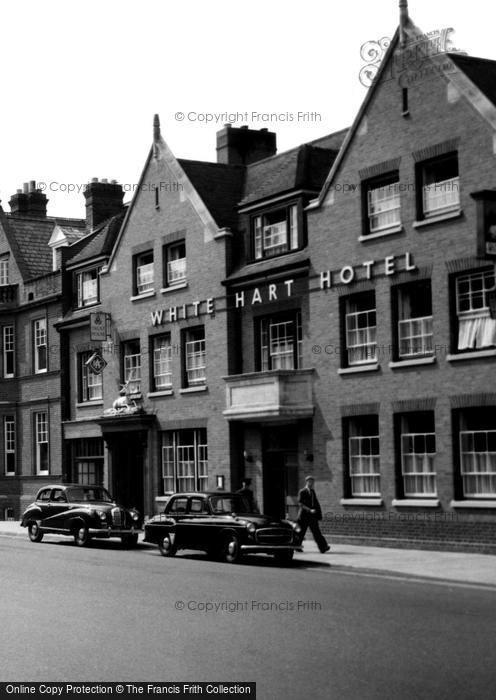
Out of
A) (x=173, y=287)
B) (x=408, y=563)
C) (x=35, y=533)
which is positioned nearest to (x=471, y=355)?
(x=408, y=563)

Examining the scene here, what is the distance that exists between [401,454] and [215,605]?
42.7 feet

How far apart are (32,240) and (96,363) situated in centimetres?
1153

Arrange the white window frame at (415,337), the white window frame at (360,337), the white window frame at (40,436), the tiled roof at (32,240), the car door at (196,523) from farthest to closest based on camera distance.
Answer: the tiled roof at (32,240)
the white window frame at (40,436)
the white window frame at (360,337)
the white window frame at (415,337)
the car door at (196,523)

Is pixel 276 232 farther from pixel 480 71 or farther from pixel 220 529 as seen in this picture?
pixel 220 529

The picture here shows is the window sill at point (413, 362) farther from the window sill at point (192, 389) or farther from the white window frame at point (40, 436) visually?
the white window frame at point (40, 436)

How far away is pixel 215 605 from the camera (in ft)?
49.9

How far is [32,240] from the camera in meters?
49.1

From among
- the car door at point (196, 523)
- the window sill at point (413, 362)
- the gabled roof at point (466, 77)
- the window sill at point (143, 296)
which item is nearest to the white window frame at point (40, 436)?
the window sill at point (143, 296)

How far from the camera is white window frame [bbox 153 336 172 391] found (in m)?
36.8

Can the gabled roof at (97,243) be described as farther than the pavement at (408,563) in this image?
Yes

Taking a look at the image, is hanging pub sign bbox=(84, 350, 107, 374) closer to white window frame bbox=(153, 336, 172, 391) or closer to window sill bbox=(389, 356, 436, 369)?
white window frame bbox=(153, 336, 172, 391)

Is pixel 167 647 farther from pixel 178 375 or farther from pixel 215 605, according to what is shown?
pixel 178 375

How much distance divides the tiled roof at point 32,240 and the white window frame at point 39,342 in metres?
2.47

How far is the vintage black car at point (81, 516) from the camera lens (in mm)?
29172
